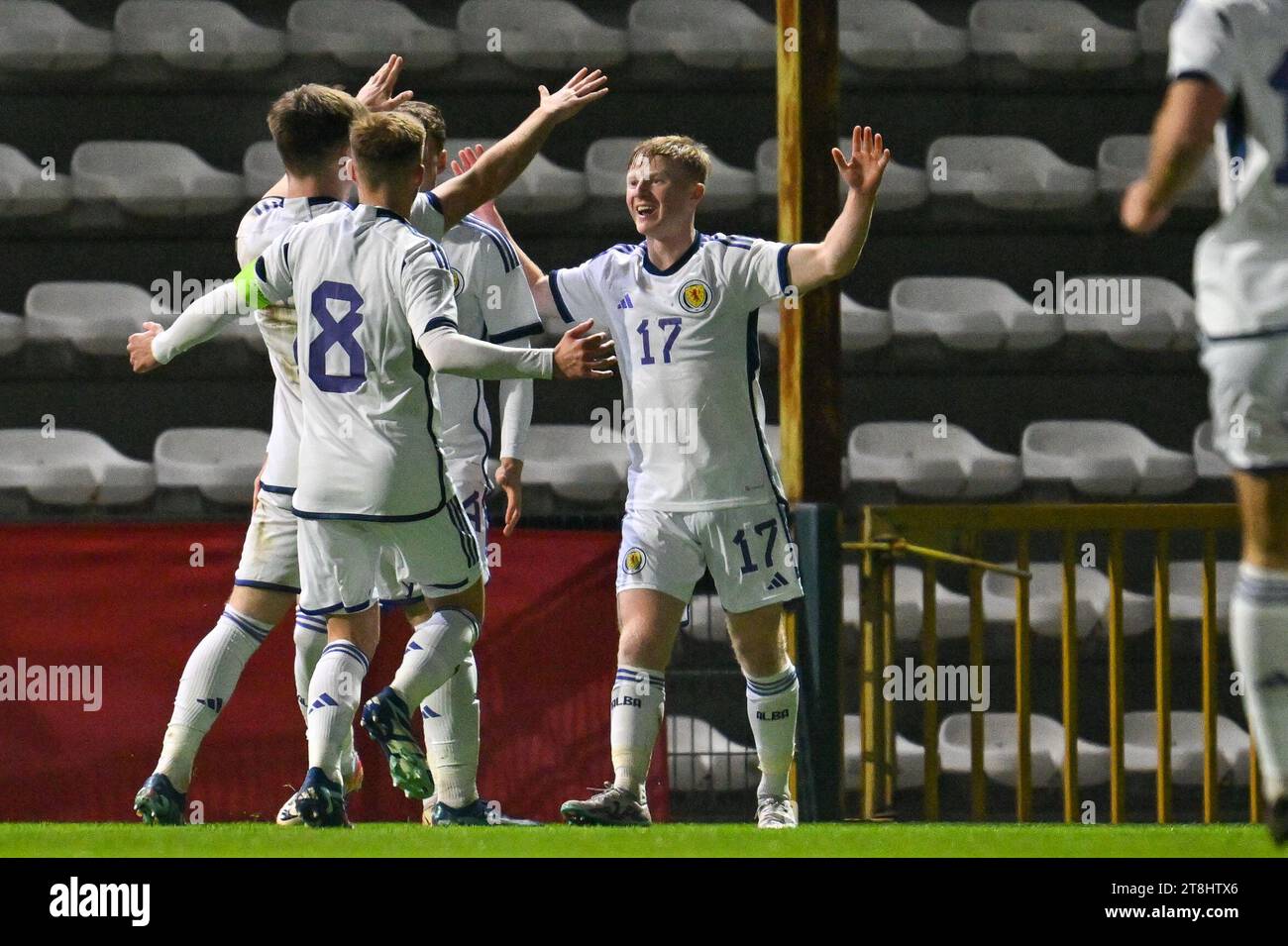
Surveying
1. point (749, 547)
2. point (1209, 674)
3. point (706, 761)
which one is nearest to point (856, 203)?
point (749, 547)

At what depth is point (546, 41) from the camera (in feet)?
34.6

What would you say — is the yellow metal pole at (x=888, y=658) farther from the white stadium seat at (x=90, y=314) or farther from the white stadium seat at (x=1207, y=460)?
the white stadium seat at (x=90, y=314)

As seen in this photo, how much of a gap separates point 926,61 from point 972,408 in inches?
74.7

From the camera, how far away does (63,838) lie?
473 centimetres

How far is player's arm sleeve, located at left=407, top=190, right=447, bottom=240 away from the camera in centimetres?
521

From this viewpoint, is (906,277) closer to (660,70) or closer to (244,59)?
(660,70)

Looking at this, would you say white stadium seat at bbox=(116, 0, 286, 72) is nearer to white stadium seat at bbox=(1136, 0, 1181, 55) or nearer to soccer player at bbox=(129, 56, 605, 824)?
white stadium seat at bbox=(1136, 0, 1181, 55)

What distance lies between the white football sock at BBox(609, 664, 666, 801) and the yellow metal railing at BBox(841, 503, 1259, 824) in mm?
1766

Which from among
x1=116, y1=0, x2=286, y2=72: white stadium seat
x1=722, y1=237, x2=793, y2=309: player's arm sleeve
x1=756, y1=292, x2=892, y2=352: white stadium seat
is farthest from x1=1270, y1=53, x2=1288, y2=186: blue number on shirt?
x1=116, y1=0, x2=286, y2=72: white stadium seat

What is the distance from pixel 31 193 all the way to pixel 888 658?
548 centimetres

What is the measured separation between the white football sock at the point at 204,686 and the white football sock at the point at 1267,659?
274 centimetres

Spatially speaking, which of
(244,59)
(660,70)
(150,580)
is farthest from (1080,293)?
(150,580)

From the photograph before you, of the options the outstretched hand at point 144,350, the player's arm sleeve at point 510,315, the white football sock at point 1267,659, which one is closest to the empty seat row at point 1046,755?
the player's arm sleeve at point 510,315

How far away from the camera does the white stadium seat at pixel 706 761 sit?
7.96 metres
